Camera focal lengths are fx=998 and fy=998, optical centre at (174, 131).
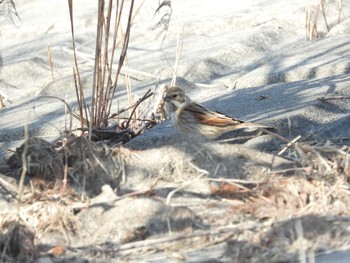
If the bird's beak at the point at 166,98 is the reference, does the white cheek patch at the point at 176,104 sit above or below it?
below

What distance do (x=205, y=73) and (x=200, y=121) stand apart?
2442 mm

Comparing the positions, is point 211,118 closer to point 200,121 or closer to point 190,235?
point 200,121

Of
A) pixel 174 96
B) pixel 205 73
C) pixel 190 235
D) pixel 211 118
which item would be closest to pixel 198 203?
pixel 190 235

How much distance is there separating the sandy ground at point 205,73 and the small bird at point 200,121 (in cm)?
12

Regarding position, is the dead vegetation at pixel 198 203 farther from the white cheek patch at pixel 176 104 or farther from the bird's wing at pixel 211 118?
the white cheek patch at pixel 176 104

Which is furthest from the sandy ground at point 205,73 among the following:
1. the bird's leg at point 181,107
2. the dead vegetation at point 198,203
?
the bird's leg at point 181,107

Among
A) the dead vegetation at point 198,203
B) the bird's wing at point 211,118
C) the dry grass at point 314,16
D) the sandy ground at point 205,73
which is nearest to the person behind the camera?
the dead vegetation at point 198,203

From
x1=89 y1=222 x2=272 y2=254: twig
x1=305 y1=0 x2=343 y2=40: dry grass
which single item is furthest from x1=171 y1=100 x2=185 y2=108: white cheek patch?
x1=305 y1=0 x2=343 y2=40: dry grass

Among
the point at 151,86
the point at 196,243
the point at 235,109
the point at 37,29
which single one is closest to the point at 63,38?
the point at 37,29

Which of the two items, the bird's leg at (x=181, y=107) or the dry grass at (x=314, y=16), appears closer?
the bird's leg at (x=181, y=107)

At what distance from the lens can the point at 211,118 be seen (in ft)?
18.1

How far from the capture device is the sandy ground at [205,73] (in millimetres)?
4289

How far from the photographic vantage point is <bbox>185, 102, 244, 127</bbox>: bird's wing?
5457mm

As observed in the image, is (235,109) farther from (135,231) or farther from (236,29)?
(236,29)
